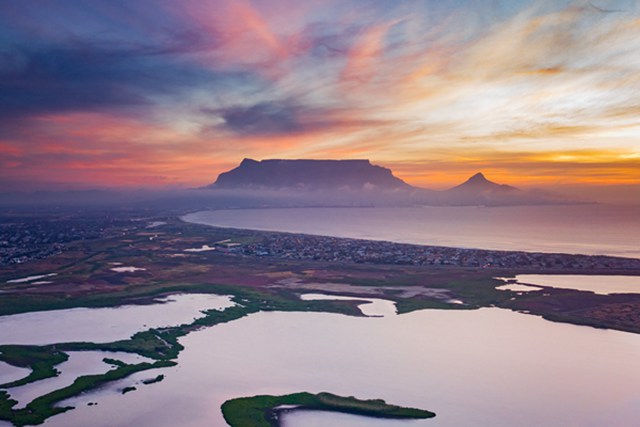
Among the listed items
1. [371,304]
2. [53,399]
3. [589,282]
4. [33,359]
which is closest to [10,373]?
[33,359]

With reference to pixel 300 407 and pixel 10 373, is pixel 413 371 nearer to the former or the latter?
pixel 300 407

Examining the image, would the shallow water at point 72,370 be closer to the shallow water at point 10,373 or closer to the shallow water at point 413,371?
the shallow water at point 10,373

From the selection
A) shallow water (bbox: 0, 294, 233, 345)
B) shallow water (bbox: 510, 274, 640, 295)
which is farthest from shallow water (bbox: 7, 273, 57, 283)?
shallow water (bbox: 510, 274, 640, 295)

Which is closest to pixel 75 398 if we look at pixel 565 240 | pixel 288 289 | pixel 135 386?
pixel 135 386

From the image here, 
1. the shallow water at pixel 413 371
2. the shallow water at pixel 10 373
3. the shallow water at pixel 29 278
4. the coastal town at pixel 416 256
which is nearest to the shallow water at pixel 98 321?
the shallow water at pixel 10 373

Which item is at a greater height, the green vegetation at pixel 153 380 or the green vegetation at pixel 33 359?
the green vegetation at pixel 153 380
